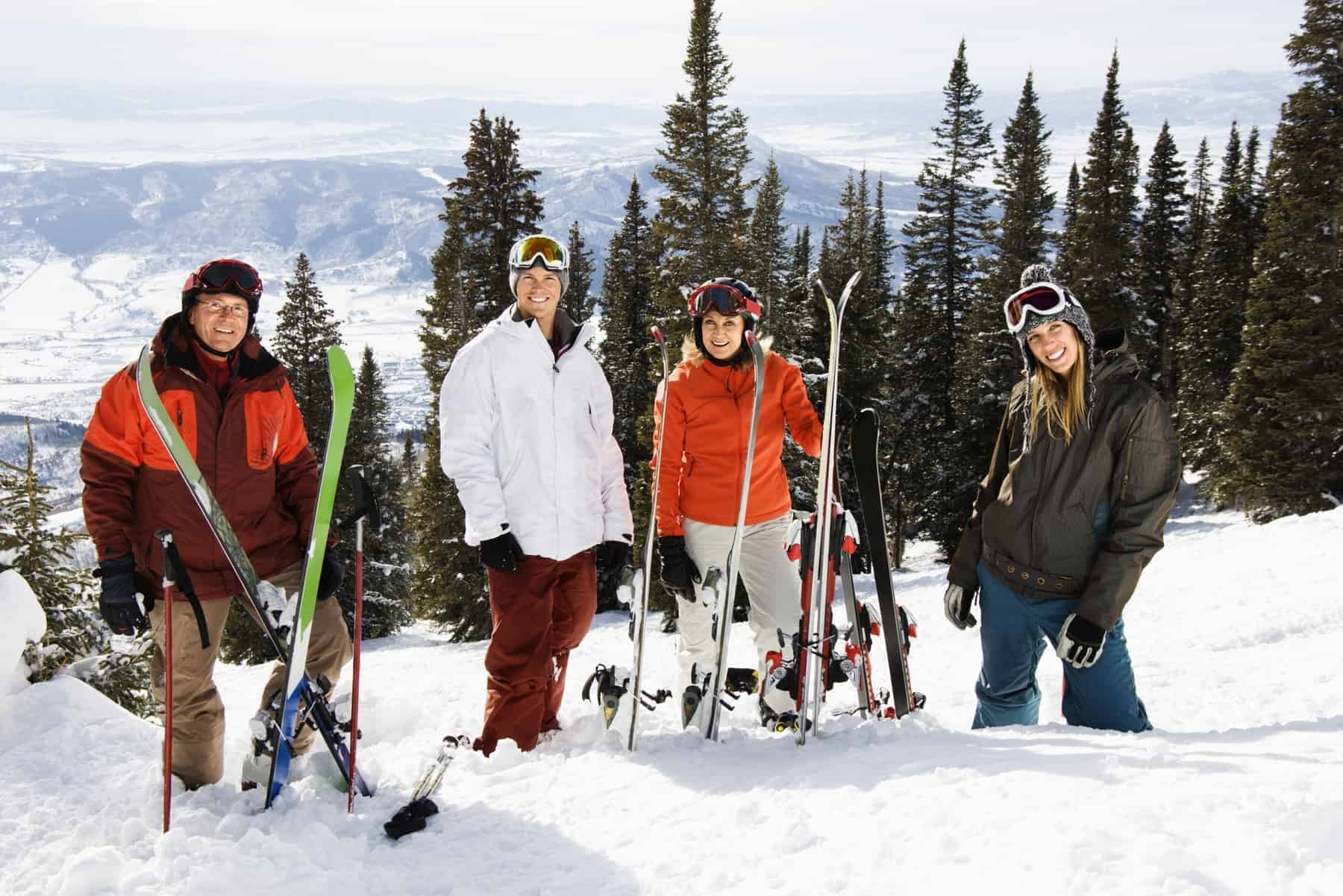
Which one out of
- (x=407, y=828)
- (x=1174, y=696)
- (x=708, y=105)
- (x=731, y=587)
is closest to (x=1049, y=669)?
(x=1174, y=696)

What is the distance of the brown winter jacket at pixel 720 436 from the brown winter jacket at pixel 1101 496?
3.91 ft

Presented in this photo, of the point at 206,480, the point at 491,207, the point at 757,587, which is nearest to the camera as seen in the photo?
the point at 206,480

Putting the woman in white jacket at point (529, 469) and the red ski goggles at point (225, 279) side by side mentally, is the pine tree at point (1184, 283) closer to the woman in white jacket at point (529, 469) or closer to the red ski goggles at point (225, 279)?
the woman in white jacket at point (529, 469)

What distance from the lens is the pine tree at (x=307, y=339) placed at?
2677 centimetres

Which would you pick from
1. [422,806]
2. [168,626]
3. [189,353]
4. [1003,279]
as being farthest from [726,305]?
[1003,279]

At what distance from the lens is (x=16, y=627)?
18.0 ft

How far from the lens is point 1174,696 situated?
6477 millimetres

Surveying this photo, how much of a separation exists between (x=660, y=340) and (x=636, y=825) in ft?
7.91

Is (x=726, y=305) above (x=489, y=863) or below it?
above

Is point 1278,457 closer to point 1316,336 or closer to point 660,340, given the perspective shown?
point 1316,336

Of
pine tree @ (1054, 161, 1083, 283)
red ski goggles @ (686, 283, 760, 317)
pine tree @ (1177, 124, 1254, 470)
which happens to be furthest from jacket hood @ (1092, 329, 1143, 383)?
pine tree @ (1177, 124, 1254, 470)

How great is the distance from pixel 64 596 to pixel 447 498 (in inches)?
541

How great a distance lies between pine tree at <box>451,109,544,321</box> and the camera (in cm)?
1950

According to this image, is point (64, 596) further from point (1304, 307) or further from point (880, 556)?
point (1304, 307)
